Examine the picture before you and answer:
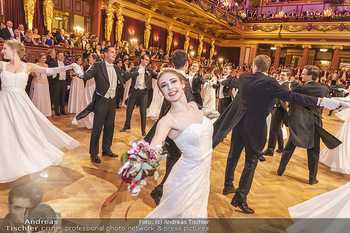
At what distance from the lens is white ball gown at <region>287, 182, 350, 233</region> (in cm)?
175

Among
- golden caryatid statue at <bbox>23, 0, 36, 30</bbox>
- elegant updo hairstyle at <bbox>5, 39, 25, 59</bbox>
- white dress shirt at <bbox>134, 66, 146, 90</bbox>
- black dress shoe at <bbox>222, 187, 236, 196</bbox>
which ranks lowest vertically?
black dress shoe at <bbox>222, 187, 236, 196</bbox>

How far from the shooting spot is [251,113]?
2635 millimetres

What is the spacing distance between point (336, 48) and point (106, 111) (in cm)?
2154

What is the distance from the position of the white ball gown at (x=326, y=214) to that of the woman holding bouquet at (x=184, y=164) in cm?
102

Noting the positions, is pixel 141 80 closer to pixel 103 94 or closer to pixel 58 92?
pixel 103 94

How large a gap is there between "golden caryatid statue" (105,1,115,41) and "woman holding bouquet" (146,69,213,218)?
10845 mm

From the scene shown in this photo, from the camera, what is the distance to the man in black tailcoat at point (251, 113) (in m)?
Result: 2.48

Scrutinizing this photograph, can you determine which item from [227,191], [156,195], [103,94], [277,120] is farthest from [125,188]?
[277,120]

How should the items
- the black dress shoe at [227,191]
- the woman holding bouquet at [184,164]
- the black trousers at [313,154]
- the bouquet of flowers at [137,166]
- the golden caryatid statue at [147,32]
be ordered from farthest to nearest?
the golden caryatid statue at [147,32] < the black trousers at [313,154] < the black dress shoe at [227,191] < the woman holding bouquet at [184,164] < the bouquet of flowers at [137,166]

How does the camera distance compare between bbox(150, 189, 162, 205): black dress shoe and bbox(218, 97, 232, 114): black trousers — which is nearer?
bbox(150, 189, 162, 205): black dress shoe

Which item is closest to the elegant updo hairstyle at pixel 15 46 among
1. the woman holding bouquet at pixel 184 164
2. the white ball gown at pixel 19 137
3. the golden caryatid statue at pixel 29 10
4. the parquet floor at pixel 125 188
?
the white ball gown at pixel 19 137

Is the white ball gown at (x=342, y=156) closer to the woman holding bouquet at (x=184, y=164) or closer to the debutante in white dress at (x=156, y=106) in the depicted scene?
the woman holding bouquet at (x=184, y=164)

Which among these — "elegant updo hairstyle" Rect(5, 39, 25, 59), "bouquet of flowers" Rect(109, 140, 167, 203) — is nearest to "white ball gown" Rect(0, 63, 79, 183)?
"elegant updo hairstyle" Rect(5, 39, 25, 59)

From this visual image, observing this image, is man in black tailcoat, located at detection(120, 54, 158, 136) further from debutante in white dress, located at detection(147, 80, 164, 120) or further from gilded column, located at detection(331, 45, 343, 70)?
gilded column, located at detection(331, 45, 343, 70)
